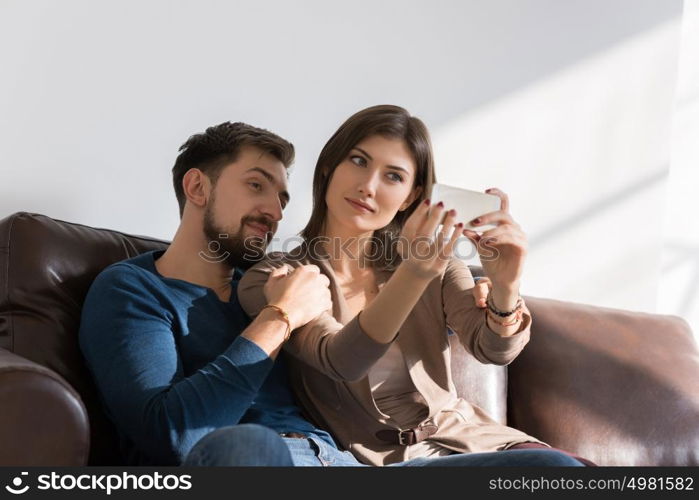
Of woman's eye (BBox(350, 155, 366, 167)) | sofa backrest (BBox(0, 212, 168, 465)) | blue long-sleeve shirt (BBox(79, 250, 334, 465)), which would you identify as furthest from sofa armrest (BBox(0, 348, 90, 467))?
woman's eye (BBox(350, 155, 366, 167))

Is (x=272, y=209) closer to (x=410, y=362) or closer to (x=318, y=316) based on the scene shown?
(x=318, y=316)

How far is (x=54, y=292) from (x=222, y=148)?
48 cm

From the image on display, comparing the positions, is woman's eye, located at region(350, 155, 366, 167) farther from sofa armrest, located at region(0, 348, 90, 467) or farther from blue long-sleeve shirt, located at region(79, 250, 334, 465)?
sofa armrest, located at region(0, 348, 90, 467)

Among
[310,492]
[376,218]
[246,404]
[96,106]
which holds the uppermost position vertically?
[96,106]

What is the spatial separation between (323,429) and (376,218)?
17.7 inches

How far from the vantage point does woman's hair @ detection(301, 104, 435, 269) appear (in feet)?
5.61

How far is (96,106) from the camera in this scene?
202cm

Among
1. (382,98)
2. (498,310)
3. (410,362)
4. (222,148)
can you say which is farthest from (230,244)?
(382,98)

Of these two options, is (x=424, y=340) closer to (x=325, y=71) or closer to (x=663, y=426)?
(x=663, y=426)

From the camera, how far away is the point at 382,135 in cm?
171

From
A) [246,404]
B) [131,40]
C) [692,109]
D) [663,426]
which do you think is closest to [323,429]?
[246,404]

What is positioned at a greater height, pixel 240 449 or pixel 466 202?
pixel 466 202

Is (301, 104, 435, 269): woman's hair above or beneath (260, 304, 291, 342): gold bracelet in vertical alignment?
above

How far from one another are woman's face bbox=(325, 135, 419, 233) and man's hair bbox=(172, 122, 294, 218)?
184mm
